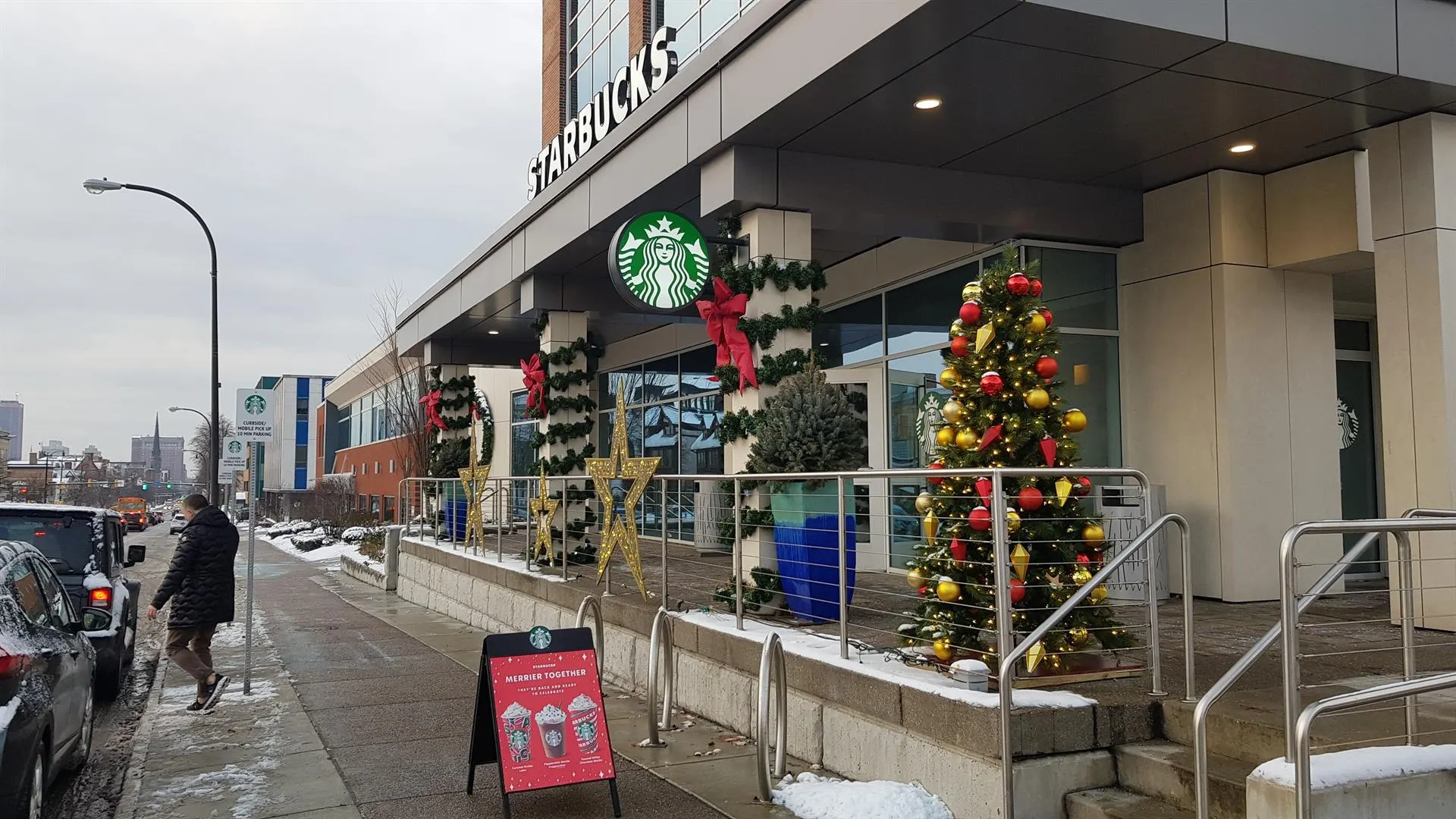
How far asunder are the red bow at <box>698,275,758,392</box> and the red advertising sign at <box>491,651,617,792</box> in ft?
13.8

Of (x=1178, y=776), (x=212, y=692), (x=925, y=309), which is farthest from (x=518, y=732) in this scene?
(x=925, y=309)

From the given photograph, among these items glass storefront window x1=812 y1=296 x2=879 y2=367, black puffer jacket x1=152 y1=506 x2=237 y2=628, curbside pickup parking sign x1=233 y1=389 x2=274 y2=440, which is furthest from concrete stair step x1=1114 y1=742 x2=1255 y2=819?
curbside pickup parking sign x1=233 y1=389 x2=274 y2=440

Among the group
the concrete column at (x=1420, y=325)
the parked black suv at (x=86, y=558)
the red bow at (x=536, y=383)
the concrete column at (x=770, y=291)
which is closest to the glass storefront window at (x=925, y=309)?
the concrete column at (x=770, y=291)

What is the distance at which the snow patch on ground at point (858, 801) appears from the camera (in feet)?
17.8

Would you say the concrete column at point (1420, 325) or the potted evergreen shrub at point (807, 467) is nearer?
the potted evergreen shrub at point (807, 467)

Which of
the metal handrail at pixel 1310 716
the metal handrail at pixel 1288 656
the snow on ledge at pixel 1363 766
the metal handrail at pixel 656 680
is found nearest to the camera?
the metal handrail at pixel 1310 716

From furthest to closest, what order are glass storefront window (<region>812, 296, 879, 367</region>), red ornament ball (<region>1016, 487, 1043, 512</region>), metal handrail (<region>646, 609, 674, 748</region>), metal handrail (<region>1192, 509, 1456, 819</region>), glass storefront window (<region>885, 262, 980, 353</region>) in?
1. glass storefront window (<region>812, 296, 879, 367</region>)
2. glass storefront window (<region>885, 262, 980, 353</region>)
3. metal handrail (<region>646, 609, 674, 748</region>)
4. red ornament ball (<region>1016, 487, 1043, 512</region>)
5. metal handrail (<region>1192, 509, 1456, 819</region>)

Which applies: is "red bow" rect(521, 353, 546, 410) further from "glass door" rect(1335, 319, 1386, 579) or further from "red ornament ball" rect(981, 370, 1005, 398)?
"glass door" rect(1335, 319, 1386, 579)

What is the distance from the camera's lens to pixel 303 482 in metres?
95.4

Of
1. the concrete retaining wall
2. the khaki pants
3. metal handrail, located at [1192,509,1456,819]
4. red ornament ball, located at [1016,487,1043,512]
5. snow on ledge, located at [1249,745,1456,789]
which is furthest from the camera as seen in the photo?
the khaki pants

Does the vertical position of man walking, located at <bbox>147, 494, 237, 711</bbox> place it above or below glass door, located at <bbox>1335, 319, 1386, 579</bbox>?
below

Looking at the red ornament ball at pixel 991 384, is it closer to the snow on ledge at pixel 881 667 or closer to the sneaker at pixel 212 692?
the snow on ledge at pixel 881 667

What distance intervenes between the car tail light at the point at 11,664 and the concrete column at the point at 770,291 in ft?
19.0

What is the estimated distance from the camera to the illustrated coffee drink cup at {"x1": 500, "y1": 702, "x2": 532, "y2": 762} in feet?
19.5
